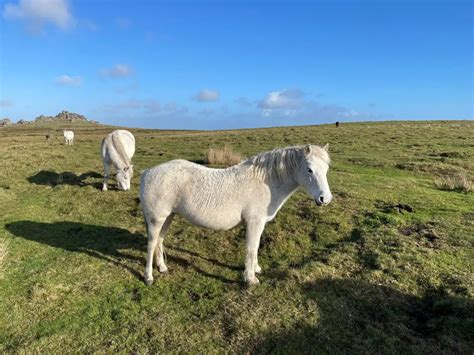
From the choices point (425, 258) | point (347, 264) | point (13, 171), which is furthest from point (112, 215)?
point (13, 171)

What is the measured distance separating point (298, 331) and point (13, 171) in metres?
16.3

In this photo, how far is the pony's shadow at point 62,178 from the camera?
13.9 meters

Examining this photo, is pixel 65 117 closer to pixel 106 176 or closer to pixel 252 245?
pixel 106 176

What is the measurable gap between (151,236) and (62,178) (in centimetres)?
1031

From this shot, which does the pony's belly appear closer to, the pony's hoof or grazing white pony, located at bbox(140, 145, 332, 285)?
grazing white pony, located at bbox(140, 145, 332, 285)

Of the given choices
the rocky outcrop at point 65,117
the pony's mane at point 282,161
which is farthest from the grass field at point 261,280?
the rocky outcrop at point 65,117

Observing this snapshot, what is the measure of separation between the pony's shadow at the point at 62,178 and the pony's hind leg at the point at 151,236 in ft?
25.3

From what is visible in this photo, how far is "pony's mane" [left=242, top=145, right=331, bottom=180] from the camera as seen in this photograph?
5637 millimetres

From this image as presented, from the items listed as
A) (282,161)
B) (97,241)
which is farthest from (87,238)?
(282,161)

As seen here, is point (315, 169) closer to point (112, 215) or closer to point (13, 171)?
point (112, 215)

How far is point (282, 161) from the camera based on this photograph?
5836 mm

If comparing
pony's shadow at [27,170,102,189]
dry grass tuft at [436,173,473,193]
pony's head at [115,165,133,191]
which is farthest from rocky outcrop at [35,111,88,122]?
dry grass tuft at [436,173,473,193]

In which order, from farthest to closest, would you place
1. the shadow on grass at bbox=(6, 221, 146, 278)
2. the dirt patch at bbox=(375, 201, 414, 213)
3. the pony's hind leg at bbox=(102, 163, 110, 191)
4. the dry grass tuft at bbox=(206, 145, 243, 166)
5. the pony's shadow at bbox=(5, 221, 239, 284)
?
the dry grass tuft at bbox=(206, 145, 243, 166)
the pony's hind leg at bbox=(102, 163, 110, 191)
the dirt patch at bbox=(375, 201, 414, 213)
the shadow on grass at bbox=(6, 221, 146, 278)
the pony's shadow at bbox=(5, 221, 239, 284)

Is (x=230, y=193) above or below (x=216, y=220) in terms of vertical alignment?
above
